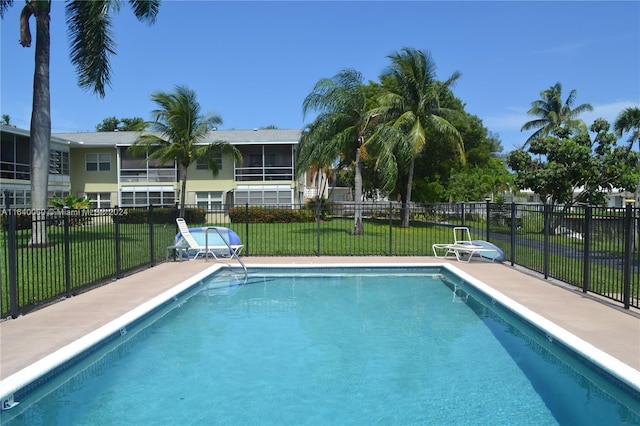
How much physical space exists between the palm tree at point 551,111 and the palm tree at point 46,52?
34865 mm

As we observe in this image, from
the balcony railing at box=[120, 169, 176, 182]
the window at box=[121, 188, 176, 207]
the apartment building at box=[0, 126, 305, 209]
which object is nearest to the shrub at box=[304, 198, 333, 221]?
the apartment building at box=[0, 126, 305, 209]

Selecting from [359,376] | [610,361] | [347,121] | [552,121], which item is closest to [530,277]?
[610,361]

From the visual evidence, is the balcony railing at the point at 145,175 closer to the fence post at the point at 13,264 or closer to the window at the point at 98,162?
the window at the point at 98,162

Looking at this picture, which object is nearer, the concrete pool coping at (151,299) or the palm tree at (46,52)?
the concrete pool coping at (151,299)

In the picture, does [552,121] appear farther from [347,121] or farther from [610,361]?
[610,361]

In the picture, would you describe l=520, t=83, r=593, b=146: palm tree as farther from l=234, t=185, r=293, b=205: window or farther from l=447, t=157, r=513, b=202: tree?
l=234, t=185, r=293, b=205: window

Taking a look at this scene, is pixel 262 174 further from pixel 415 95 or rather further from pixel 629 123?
pixel 629 123

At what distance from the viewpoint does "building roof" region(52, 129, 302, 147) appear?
30.7 m

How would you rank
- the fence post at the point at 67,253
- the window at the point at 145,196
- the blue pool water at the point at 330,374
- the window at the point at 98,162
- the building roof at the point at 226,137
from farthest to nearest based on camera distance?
the window at the point at 98,162, the window at the point at 145,196, the building roof at the point at 226,137, the fence post at the point at 67,253, the blue pool water at the point at 330,374

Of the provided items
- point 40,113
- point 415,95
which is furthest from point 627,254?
point 415,95

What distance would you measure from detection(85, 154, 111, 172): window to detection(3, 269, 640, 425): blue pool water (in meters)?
26.2

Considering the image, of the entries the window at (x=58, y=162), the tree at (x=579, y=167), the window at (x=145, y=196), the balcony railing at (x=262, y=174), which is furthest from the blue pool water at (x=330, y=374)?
the window at (x=58, y=162)

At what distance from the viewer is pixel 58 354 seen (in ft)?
16.9

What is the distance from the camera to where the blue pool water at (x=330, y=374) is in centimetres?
445
